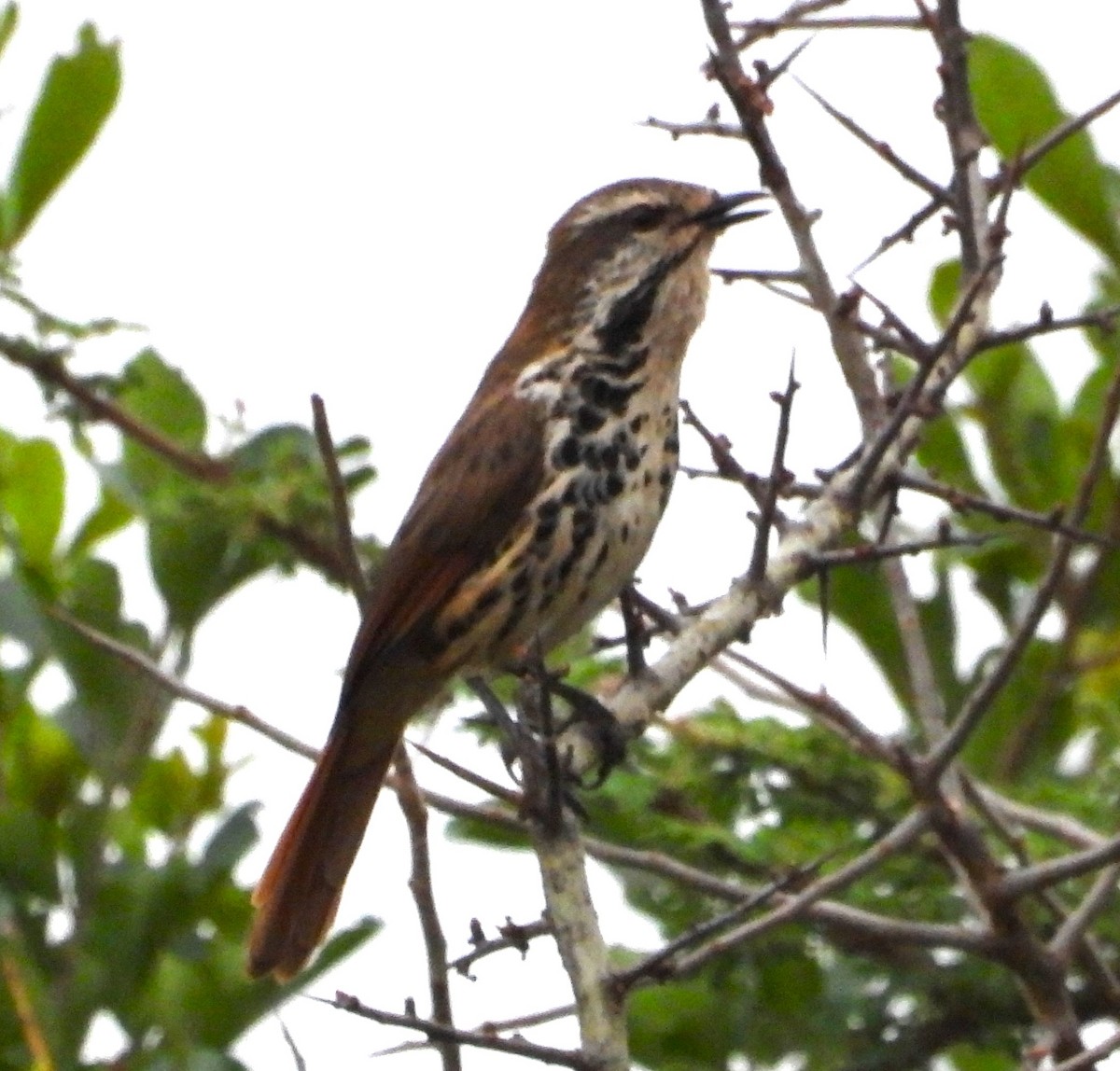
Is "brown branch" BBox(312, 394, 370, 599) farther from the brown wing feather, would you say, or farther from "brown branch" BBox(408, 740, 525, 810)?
the brown wing feather

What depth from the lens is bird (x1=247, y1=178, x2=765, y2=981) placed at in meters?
5.54

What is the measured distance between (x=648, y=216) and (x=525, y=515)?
86 cm

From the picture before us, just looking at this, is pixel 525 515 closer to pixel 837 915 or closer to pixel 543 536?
pixel 543 536

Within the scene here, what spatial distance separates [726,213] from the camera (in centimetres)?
596

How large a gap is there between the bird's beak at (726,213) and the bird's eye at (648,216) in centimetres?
12

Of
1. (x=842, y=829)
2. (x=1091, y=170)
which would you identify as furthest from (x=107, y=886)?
(x=1091, y=170)

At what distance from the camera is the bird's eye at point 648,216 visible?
610 cm

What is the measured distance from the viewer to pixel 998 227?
452 cm

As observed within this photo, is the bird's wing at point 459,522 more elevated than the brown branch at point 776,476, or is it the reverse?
the bird's wing at point 459,522

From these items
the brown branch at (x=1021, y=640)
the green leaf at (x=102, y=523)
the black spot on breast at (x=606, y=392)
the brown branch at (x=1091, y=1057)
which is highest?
the green leaf at (x=102, y=523)

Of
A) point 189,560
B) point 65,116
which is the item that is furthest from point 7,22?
point 189,560

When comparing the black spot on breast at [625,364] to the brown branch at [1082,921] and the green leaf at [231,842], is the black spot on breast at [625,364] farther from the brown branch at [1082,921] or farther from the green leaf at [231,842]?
the brown branch at [1082,921]

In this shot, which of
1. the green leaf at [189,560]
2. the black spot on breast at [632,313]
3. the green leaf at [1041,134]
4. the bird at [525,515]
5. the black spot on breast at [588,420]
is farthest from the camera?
the green leaf at [189,560]

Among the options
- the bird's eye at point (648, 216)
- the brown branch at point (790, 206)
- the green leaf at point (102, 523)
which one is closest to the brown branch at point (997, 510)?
the brown branch at point (790, 206)
